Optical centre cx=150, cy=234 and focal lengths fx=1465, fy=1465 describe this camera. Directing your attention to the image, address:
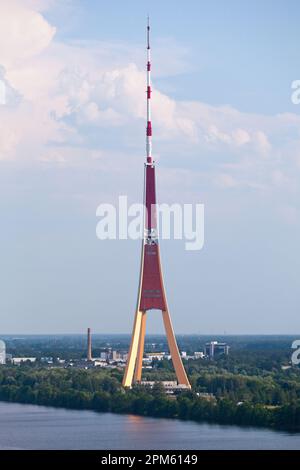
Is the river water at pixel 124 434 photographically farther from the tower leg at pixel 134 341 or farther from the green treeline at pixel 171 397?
the tower leg at pixel 134 341

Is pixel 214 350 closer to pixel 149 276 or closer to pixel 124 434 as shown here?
pixel 149 276

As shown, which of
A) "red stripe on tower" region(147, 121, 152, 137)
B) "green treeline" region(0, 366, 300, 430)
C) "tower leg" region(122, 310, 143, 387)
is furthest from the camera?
"tower leg" region(122, 310, 143, 387)

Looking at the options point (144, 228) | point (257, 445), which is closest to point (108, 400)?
point (144, 228)

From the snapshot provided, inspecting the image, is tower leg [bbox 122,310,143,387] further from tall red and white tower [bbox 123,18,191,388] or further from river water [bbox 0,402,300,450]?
river water [bbox 0,402,300,450]

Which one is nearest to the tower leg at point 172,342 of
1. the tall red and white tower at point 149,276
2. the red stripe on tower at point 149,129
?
the tall red and white tower at point 149,276

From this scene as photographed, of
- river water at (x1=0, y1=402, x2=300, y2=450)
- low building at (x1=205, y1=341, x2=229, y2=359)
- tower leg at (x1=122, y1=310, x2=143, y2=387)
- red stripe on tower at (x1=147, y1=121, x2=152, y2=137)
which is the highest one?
red stripe on tower at (x1=147, y1=121, x2=152, y2=137)

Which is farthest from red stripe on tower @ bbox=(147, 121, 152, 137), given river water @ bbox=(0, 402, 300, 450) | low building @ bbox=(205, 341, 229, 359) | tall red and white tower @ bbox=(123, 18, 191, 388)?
low building @ bbox=(205, 341, 229, 359)

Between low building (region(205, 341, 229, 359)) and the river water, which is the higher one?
low building (region(205, 341, 229, 359))
